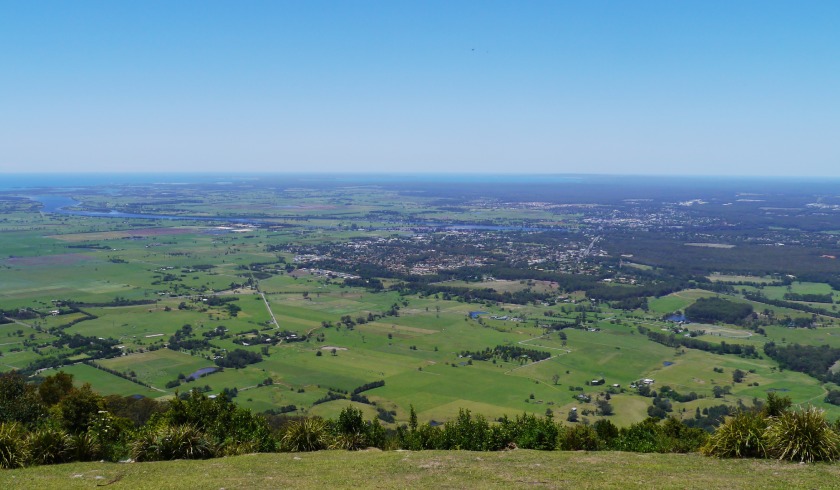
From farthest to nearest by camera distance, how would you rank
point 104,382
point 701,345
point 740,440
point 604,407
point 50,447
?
point 701,345 → point 104,382 → point 604,407 → point 50,447 → point 740,440

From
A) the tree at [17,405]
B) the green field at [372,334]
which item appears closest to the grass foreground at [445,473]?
the tree at [17,405]

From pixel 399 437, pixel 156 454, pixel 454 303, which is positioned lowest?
pixel 454 303

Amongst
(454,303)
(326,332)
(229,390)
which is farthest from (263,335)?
(454,303)

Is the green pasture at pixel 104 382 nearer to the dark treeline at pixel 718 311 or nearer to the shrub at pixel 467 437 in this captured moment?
the shrub at pixel 467 437

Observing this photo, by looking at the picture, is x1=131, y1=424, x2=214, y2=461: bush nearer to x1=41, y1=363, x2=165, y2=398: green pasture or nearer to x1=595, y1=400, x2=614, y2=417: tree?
x1=41, y1=363, x2=165, y2=398: green pasture

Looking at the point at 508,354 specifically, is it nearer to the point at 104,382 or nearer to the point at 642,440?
the point at 104,382

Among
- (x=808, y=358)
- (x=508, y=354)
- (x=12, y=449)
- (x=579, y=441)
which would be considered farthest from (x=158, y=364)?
(x=808, y=358)

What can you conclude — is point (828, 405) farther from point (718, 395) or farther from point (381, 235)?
point (381, 235)

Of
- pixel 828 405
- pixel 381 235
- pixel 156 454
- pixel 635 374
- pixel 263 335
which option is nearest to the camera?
pixel 156 454
